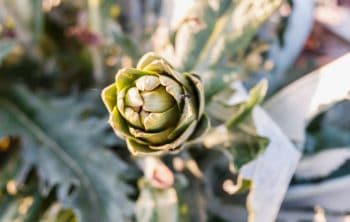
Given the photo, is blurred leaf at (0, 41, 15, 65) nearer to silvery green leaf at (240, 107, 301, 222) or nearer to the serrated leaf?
the serrated leaf

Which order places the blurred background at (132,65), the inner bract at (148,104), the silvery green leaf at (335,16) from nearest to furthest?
the inner bract at (148,104)
the blurred background at (132,65)
the silvery green leaf at (335,16)

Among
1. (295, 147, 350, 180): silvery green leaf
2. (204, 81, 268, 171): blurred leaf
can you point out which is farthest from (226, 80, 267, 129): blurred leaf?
(295, 147, 350, 180): silvery green leaf

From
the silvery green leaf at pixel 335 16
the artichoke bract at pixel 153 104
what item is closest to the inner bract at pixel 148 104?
the artichoke bract at pixel 153 104

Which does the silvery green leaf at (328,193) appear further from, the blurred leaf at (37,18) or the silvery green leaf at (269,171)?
the blurred leaf at (37,18)

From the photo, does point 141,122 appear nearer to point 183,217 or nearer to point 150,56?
point 150,56

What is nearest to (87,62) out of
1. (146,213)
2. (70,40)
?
(70,40)

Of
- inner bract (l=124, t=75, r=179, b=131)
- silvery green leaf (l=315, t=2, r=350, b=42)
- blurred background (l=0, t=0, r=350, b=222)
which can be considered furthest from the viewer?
silvery green leaf (l=315, t=2, r=350, b=42)

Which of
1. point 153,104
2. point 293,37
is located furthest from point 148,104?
point 293,37
